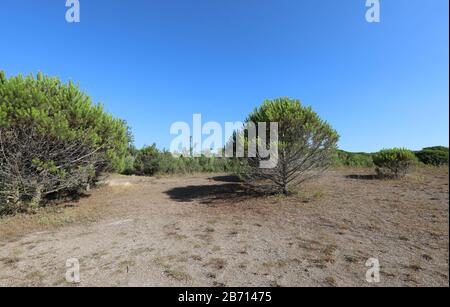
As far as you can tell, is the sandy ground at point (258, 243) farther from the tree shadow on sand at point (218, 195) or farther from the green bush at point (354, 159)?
the green bush at point (354, 159)

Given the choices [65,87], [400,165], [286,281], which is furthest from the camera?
[400,165]

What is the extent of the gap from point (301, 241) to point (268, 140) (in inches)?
190

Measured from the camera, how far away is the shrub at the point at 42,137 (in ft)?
24.8

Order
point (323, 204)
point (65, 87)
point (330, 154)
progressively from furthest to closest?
point (330, 154), point (65, 87), point (323, 204)

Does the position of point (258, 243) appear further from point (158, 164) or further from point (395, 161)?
point (158, 164)

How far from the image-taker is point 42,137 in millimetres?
8031

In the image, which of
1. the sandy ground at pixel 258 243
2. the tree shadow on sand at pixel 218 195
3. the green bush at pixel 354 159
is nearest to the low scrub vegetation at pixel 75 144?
the tree shadow on sand at pixel 218 195

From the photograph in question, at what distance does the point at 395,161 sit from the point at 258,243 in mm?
8781

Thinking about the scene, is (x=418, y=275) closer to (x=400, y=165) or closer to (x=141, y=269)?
(x=141, y=269)

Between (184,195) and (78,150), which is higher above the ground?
(78,150)

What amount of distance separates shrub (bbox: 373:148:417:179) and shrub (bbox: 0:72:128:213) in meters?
12.1

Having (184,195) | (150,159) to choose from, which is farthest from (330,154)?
(150,159)

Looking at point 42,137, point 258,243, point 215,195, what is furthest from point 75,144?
point 258,243

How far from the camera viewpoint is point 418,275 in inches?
137
